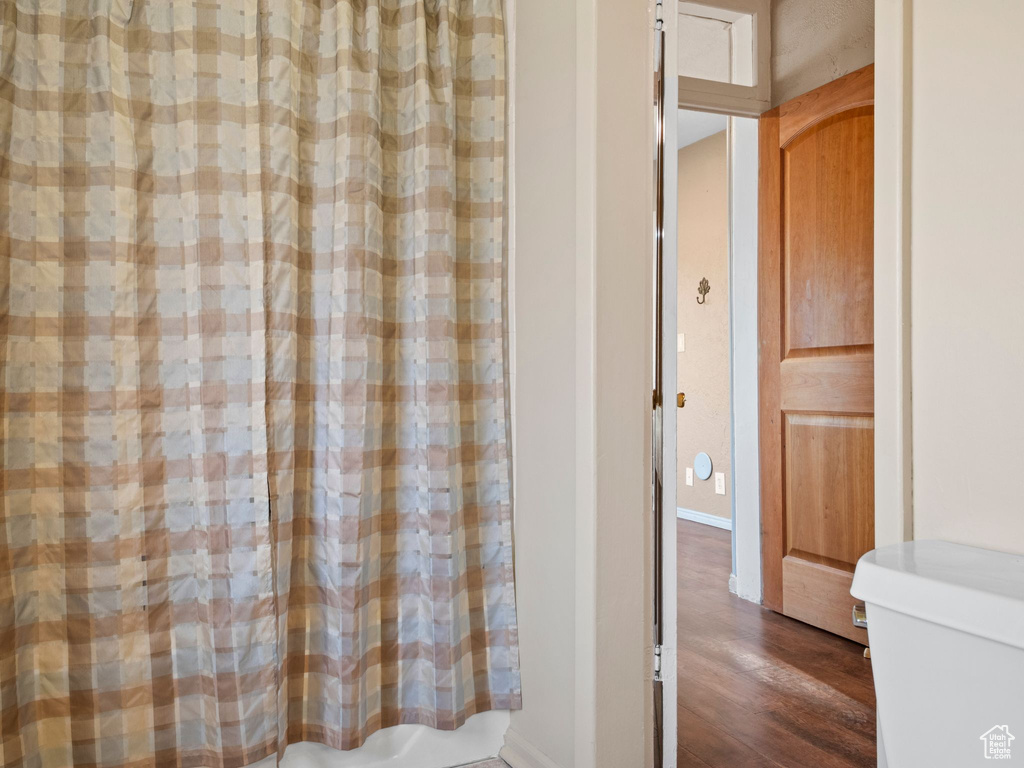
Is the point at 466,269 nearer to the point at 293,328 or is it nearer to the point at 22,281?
the point at 293,328

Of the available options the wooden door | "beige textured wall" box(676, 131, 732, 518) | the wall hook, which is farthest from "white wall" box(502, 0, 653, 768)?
the wall hook

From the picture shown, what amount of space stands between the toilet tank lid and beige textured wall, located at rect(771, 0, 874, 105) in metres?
2.37

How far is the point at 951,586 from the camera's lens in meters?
0.77

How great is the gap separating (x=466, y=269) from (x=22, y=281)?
37.7 inches

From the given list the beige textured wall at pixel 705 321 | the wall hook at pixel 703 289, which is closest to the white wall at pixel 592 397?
the beige textured wall at pixel 705 321

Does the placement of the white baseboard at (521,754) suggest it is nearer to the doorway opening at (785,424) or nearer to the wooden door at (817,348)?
the doorway opening at (785,424)

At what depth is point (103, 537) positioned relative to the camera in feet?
4.82

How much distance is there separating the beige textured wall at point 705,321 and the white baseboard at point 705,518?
0.03 meters

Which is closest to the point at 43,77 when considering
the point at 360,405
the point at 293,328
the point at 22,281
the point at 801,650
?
the point at 22,281

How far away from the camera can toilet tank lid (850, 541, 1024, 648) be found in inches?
28.5

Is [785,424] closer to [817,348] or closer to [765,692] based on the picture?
[817,348]

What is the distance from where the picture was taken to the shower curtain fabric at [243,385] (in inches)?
56.8

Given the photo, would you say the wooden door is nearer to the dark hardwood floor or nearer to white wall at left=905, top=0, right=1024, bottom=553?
the dark hardwood floor

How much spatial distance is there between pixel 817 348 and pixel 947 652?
2105 mm
